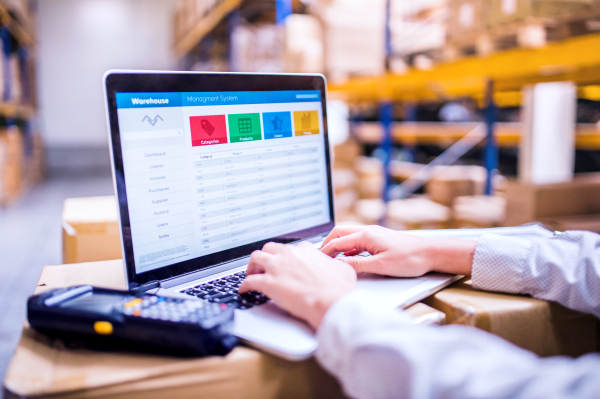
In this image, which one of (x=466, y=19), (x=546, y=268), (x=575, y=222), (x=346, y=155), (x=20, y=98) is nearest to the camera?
(x=546, y=268)

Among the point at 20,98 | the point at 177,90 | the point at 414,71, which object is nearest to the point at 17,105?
the point at 20,98

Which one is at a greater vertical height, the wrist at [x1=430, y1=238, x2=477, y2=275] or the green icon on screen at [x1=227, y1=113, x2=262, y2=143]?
the green icon on screen at [x1=227, y1=113, x2=262, y2=143]

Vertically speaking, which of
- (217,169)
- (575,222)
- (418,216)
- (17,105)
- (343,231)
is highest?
(17,105)

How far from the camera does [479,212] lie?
8.31ft

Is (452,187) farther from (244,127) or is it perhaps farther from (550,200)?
(244,127)

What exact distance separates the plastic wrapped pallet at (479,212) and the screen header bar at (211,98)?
1.80m

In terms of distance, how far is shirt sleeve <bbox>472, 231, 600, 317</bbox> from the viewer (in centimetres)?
63

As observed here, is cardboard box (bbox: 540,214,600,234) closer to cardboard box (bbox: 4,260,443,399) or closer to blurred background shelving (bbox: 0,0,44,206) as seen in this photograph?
cardboard box (bbox: 4,260,443,399)

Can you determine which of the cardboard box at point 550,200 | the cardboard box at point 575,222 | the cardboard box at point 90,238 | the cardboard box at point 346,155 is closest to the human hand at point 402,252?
the cardboard box at point 90,238

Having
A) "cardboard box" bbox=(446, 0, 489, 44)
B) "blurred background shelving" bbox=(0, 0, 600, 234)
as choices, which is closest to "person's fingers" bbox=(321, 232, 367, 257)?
"blurred background shelving" bbox=(0, 0, 600, 234)

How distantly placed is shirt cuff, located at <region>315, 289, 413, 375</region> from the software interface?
0.29 m

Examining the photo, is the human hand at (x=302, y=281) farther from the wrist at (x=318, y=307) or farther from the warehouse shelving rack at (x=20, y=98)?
the warehouse shelving rack at (x=20, y=98)

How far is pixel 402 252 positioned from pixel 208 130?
0.37 meters

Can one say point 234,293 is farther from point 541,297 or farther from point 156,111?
point 541,297
